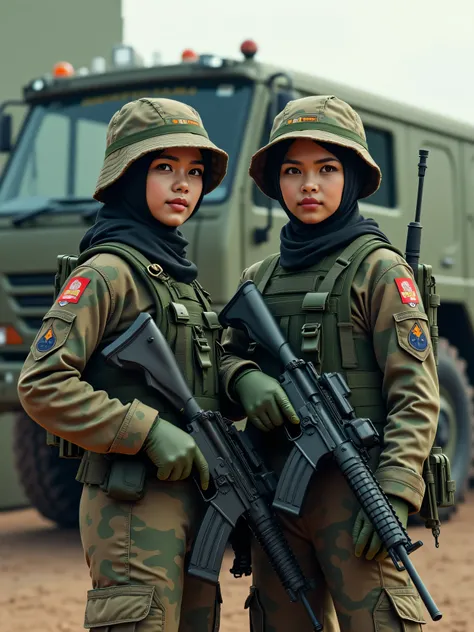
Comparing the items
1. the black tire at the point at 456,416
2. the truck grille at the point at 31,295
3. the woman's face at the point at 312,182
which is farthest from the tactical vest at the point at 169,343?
the black tire at the point at 456,416

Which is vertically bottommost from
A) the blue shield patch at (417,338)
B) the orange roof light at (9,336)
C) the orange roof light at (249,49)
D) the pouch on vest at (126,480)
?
the orange roof light at (9,336)

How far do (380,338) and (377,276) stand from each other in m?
0.16

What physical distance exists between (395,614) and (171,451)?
2.21 feet

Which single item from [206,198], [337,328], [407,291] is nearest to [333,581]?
[337,328]

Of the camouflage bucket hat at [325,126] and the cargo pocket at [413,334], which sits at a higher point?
the camouflage bucket hat at [325,126]

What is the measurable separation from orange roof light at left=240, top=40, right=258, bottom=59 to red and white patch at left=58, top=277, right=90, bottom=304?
11.6 ft

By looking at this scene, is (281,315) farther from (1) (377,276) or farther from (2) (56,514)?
(2) (56,514)

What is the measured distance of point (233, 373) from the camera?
3.04 meters

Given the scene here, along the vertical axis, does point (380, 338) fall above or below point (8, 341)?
above

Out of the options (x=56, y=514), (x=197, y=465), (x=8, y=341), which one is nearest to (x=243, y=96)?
(x=8, y=341)

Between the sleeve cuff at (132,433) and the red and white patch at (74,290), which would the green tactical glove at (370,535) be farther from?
the red and white patch at (74,290)

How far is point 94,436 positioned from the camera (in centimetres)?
279

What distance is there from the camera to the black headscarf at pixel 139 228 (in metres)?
3.03

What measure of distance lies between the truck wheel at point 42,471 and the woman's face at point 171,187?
4.07 metres
